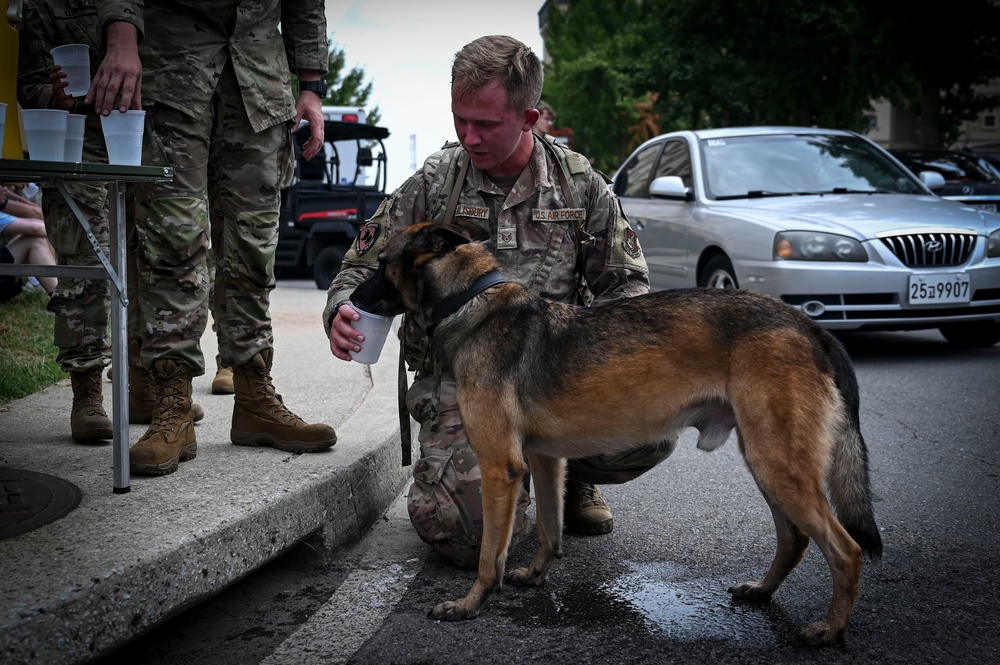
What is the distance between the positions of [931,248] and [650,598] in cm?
547

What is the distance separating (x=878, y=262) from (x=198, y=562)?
6202mm

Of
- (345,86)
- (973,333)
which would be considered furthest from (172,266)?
(345,86)

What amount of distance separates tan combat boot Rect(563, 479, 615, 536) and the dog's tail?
4.16 feet

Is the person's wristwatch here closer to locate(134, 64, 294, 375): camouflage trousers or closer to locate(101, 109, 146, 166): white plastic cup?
locate(134, 64, 294, 375): camouflage trousers

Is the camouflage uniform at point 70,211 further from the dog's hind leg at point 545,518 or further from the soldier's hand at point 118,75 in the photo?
the dog's hind leg at point 545,518

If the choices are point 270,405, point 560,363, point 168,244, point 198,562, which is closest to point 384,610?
point 198,562

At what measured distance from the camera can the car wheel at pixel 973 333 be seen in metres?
8.73

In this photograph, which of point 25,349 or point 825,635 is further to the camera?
point 25,349

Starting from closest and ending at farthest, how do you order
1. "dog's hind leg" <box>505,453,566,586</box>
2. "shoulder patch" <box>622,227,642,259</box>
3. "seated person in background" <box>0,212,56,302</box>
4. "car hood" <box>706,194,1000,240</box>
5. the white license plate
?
1. "dog's hind leg" <box>505,453,566,586</box>
2. "shoulder patch" <box>622,227,642,259</box>
3. the white license plate
4. "car hood" <box>706,194,1000,240</box>
5. "seated person in background" <box>0,212,56,302</box>

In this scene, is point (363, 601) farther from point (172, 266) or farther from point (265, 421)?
point (172, 266)

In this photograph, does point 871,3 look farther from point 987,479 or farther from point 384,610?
point 384,610

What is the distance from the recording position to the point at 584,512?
4262 mm

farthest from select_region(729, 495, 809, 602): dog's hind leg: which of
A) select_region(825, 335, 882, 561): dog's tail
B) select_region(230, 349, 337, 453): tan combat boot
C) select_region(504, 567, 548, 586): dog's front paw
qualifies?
select_region(230, 349, 337, 453): tan combat boot

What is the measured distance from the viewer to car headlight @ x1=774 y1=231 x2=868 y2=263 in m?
7.78
